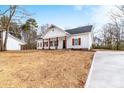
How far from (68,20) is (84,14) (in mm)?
518

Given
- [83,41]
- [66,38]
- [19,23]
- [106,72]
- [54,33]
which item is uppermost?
[19,23]

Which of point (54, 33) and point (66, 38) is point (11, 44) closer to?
point (54, 33)

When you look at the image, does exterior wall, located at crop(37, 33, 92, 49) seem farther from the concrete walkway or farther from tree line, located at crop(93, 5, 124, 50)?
the concrete walkway

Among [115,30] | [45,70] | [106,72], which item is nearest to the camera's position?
[106,72]

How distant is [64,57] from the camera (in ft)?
22.7

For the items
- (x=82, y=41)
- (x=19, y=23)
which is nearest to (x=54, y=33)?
(x=82, y=41)

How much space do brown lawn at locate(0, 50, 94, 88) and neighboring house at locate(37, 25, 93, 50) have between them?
0.72 m

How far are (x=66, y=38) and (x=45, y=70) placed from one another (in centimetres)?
303

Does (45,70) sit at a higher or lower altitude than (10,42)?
lower

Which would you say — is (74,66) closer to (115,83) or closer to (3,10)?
(115,83)

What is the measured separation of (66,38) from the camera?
8.65 metres

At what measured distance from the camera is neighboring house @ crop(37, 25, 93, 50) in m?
7.90
